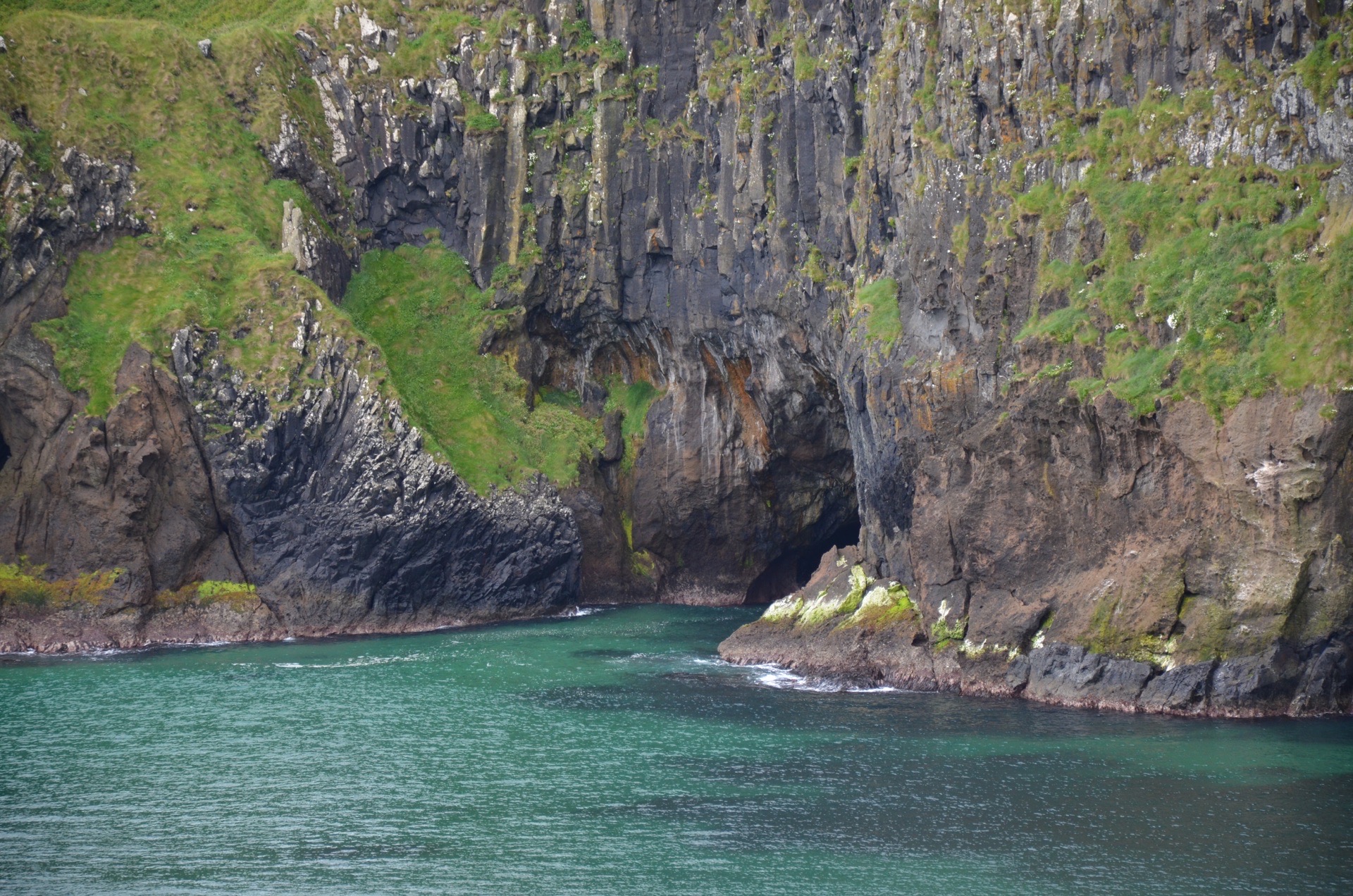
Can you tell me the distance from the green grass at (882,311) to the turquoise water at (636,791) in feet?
46.5

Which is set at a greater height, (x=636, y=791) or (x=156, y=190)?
(x=156, y=190)

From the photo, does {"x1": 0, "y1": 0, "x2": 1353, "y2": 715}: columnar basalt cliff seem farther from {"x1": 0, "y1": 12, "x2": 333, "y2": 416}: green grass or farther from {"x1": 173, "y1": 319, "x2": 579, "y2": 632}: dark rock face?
{"x1": 0, "y1": 12, "x2": 333, "y2": 416}: green grass

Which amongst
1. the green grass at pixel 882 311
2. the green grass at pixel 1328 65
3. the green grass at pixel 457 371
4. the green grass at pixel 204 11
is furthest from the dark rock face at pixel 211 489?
the green grass at pixel 1328 65

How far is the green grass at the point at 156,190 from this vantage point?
63188 mm

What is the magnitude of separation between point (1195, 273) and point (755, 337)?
2795cm

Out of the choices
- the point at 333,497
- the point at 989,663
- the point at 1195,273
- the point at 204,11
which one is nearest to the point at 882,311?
the point at 1195,273

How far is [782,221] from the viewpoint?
63.0 metres

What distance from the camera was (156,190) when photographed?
6750 cm

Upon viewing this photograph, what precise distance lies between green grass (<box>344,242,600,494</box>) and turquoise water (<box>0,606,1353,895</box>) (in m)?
21.9

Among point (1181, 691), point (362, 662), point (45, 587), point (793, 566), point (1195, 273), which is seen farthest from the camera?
point (793, 566)

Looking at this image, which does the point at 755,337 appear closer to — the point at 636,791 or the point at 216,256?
the point at 216,256

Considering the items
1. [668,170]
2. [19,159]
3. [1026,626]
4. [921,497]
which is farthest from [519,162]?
[1026,626]

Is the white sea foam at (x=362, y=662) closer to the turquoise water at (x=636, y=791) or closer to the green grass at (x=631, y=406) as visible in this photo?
the turquoise water at (x=636, y=791)

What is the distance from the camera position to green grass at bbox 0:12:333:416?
63.2 metres
